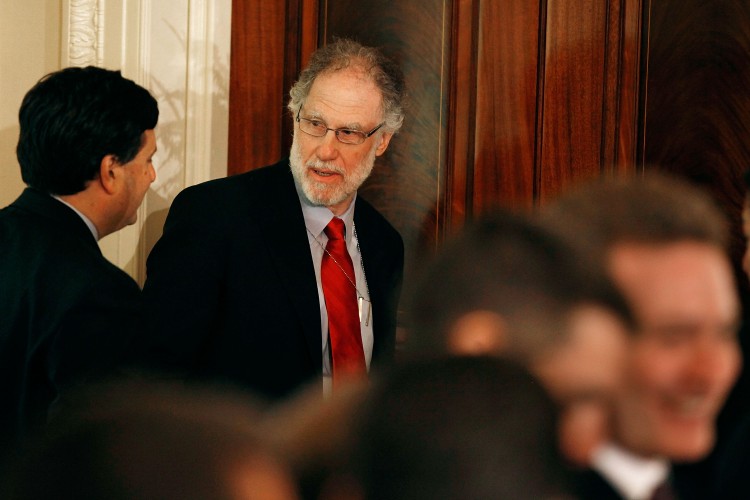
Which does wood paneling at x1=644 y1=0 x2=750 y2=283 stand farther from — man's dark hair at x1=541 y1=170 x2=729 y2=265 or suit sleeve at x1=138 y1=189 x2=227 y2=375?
man's dark hair at x1=541 y1=170 x2=729 y2=265

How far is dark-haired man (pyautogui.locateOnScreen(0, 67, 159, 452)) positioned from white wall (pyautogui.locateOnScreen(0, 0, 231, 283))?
27.0 inches

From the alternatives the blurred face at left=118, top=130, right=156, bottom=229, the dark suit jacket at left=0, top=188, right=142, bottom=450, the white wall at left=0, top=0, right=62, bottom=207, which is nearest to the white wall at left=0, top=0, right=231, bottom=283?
the white wall at left=0, top=0, right=62, bottom=207

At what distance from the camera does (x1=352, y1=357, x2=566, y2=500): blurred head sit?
25cm

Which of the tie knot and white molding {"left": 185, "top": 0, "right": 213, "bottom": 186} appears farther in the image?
white molding {"left": 185, "top": 0, "right": 213, "bottom": 186}

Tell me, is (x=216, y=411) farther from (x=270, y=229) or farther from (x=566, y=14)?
(x=566, y=14)

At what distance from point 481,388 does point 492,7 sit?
6.87ft

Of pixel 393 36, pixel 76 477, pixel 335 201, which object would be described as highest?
pixel 393 36

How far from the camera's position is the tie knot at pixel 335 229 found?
170cm

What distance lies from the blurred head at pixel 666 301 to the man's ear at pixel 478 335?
0.13 ft

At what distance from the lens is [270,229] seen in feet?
5.32

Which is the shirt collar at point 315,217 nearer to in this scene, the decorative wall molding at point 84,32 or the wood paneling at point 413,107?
the wood paneling at point 413,107

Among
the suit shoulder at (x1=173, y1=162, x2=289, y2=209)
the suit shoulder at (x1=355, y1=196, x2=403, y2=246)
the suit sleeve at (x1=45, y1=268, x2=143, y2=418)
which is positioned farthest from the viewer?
the suit shoulder at (x1=355, y1=196, x2=403, y2=246)

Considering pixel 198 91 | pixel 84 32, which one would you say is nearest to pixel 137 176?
pixel 198 91

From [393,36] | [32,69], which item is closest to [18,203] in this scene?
[32,69]
